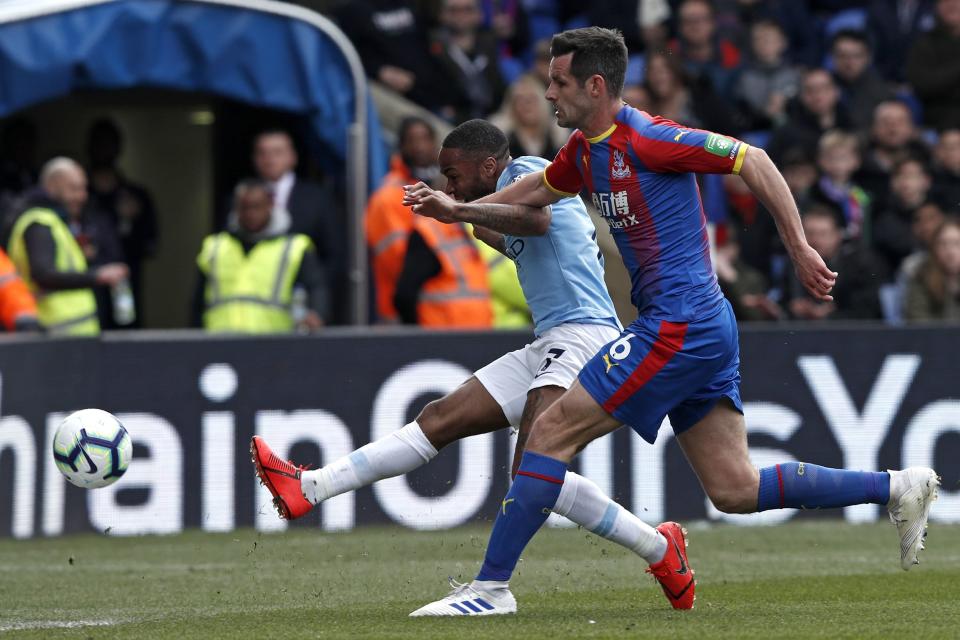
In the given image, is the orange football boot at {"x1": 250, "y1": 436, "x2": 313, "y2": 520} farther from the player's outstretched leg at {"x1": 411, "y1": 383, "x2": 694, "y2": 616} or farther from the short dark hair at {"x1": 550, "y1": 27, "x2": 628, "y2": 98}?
the short dark hair at {"x1": 550, "y1": 27, "x2": 628, "y2": 98}

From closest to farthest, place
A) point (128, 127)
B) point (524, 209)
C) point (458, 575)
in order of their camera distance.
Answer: point (524, 209), point (458, 575), point (128, 127)

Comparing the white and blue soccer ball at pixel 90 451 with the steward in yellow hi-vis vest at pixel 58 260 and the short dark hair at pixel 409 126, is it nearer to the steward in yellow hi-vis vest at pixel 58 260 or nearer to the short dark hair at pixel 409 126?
the steward in yellow hi-vis vest at pixel 58 260

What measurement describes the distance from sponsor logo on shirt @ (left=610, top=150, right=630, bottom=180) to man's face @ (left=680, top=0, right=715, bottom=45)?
8408 millimetres

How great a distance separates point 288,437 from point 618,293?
2.83 meters

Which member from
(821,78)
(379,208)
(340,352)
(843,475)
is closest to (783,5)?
(821,78)

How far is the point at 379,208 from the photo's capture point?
12.6 m

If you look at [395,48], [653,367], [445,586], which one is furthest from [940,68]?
[653,367]

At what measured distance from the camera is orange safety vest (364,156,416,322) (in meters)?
12.5

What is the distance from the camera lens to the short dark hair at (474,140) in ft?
25.5

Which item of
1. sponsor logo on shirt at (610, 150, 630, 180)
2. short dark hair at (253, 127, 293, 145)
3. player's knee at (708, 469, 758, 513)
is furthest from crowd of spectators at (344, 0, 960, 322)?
sponsor logo on shirt at (610, 150, 630, 180)


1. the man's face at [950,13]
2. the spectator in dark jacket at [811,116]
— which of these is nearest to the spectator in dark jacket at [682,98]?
the spectator in dark jacket at [811,116]

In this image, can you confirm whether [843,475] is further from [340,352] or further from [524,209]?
[340,352]

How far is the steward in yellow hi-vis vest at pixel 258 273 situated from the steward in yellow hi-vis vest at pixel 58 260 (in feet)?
2.18

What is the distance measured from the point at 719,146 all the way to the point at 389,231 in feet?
19.2
